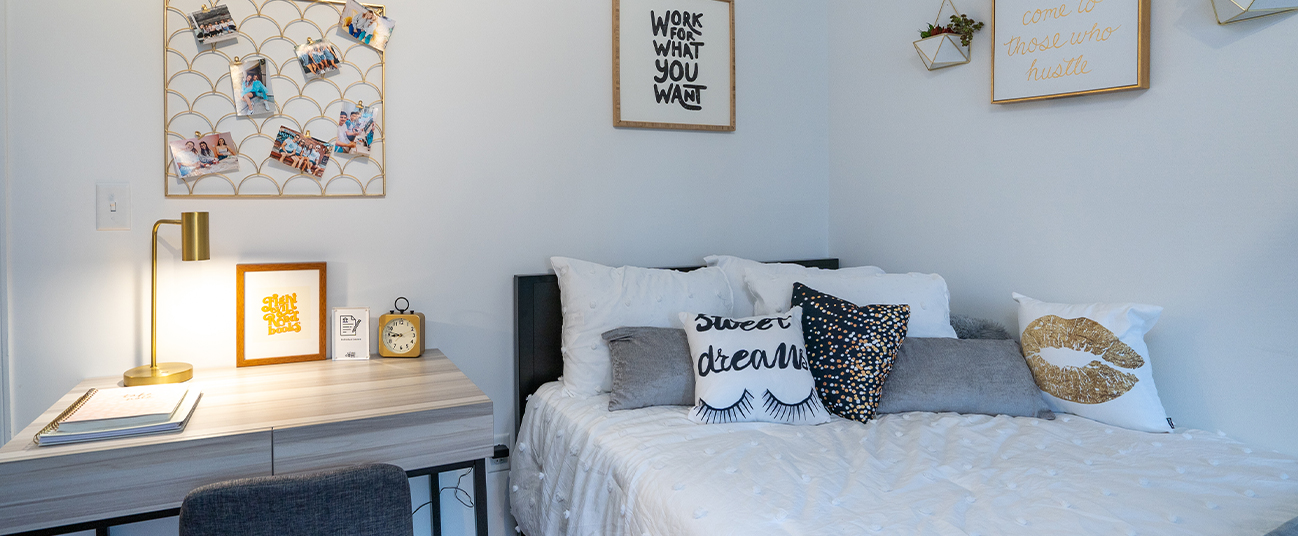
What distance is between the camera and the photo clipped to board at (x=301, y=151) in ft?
6.88

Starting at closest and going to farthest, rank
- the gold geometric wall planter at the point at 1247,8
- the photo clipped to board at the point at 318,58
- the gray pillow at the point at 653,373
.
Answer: the gold geometric wall planter at the point at 1247,8
the gray pillow at the point at 653,373
the photo clipped to board at the point at 318,58

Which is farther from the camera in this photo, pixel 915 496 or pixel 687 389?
pixel 687 389

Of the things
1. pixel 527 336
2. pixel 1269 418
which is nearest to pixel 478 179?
pixel 527 336

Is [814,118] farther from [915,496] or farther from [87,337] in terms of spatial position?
[87,337]

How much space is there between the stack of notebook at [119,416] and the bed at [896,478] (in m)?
0.89

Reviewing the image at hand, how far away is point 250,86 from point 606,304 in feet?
3.85

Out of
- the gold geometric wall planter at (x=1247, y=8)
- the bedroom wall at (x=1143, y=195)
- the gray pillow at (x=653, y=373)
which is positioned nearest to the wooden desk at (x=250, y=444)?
the gray pillow at (x=653, y=373)

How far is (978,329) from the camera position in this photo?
2248mm

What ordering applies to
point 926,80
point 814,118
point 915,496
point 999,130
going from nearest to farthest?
point 915,496 < point 999,130 < point 926,80 < point 814,118

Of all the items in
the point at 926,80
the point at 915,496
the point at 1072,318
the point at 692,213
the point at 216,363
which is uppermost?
the point at 926,80

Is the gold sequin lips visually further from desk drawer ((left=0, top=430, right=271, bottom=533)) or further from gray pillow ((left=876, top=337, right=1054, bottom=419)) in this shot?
desk drawer ((left=0, top=430, right=271, bottom=533))

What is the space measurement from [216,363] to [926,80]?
2.43m

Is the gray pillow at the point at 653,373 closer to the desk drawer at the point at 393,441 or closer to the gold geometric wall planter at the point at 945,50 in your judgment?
the desk drawer at the point at 393,441

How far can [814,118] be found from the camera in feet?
9.67
